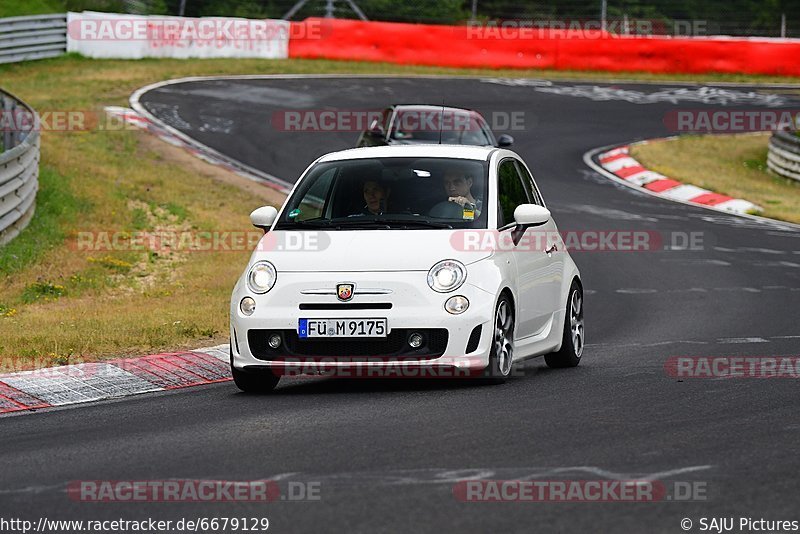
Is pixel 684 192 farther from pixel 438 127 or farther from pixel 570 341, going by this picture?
pixel 570 341

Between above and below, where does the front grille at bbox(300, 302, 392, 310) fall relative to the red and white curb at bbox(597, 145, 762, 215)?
above

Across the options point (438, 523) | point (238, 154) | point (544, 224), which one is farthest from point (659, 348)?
point (238, 154)

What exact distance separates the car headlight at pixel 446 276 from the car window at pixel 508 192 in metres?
0.78

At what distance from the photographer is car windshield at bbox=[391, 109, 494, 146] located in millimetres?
20938

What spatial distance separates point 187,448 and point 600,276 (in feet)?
34.1

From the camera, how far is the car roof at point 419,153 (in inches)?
388

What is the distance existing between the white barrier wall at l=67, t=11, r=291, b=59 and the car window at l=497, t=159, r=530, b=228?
29707 millimetres

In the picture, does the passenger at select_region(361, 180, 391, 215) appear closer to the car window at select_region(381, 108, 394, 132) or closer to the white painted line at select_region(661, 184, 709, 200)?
the car window at select_region(381, 108, 394, 132)

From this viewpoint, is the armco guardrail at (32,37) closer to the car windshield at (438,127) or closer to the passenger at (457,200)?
the car windshield at (438,127)

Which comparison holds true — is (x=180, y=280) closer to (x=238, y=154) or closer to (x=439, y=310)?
(x=439, y=310)

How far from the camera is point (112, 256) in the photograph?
17.0 metres

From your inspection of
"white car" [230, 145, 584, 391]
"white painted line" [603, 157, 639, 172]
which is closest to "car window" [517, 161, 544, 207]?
"white car" [230, 145, 584, 391]

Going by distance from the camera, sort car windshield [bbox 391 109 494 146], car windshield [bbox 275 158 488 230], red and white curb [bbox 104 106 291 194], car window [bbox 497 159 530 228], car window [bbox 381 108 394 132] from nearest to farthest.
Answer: car windshield [bbox 275 158 488 230] → car window [bbox 497 159 530 228] → car windshield [bbox 391 109 494 146] → car window [bbox 381 108 394 132] → red and white curb [bbox 104 106 291 194]

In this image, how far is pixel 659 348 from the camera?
1136 centimetres
